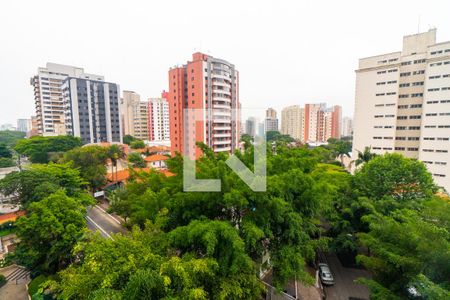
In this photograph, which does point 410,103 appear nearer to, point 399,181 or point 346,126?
point 399,181

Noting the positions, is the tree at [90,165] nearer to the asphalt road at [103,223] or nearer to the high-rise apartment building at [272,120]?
the asphalt road at [103,223]

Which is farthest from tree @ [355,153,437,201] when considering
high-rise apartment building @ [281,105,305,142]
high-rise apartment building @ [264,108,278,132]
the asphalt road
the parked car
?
high-rise apartment building @ [264,108,278,132]

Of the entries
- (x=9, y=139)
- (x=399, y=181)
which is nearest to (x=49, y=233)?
(x=399, y=181)

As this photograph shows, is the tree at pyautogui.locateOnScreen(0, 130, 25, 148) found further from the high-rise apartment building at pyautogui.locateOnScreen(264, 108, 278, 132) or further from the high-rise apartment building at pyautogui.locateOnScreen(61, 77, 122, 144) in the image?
the high-rise apartment building at pyautogui.locateOnScreen(264, 108, 278, 132)

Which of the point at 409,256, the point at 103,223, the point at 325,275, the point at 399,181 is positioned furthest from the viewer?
the point at 103,223

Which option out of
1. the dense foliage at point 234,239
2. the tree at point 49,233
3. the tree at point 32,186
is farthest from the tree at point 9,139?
the dense foliage at point 234,239
